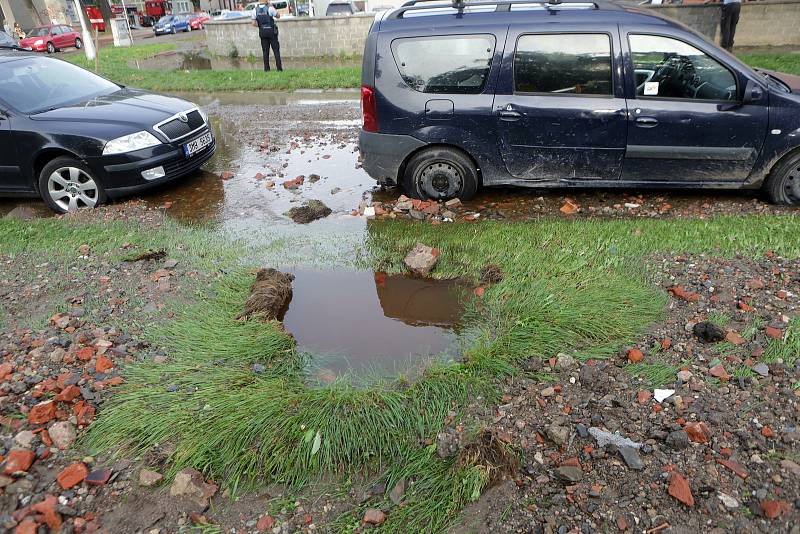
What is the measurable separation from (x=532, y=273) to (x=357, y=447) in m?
2.35

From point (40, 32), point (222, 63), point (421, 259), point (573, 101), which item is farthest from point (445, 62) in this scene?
point (40, 32)

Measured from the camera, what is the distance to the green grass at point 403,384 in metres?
3.05

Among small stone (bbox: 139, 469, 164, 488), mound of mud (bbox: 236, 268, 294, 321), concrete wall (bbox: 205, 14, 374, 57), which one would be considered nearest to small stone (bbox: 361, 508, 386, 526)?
small stone (bbox: 139, 469, 164, 488)

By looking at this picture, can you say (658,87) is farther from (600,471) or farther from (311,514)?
(311,514)

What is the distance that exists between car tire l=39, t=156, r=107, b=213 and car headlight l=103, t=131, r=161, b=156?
1.36ft

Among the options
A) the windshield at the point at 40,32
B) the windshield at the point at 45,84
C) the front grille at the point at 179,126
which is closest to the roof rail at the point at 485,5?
the front grille at the point at 179,126

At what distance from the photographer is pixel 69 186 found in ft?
22.2

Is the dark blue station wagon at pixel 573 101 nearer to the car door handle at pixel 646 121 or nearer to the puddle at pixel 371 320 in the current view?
the car door handle at pixel 646 121

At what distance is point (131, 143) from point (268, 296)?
11.6 ft

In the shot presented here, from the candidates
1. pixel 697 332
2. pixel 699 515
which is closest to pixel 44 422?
pixel 699 515

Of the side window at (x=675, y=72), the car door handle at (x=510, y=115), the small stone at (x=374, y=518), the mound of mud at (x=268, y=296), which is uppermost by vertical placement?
the side window at (x=675, y=72)

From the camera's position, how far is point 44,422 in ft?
10.9

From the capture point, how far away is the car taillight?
607 centimetres

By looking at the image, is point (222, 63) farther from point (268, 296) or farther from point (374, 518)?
point (374, 518)
